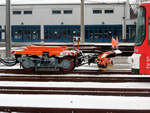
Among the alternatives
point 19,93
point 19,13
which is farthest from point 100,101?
point 19,13

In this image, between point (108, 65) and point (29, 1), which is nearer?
point (108, 65)

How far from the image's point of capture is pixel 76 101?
7.16m

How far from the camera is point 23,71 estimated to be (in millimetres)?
13047

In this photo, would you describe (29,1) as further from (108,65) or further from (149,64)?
(149,64)

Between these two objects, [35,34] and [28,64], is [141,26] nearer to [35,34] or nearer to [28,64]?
[28,64]

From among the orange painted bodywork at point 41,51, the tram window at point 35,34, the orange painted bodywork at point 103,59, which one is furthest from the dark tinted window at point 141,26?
the tram window at point 35,34

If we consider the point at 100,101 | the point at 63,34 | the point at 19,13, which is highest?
the point at 19,13

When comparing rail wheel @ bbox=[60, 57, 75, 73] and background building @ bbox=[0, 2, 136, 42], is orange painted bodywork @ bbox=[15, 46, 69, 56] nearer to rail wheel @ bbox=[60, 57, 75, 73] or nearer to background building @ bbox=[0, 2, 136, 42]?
rail wheel @ bbox=[60, 57, 75, 73]

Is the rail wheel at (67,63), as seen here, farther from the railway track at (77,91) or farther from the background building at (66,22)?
the background building at (66,22)

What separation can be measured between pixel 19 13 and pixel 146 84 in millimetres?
42598

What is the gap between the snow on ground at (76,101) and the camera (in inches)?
261

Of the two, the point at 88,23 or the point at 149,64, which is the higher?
the point at 88,23

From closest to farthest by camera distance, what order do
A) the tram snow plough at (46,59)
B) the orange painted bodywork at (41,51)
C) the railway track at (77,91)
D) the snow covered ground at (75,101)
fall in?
the snow covered ground at (75,101), the railway track at (77,91), the orange painted bodywork at (41,51), the tram snow plough at (46,59)

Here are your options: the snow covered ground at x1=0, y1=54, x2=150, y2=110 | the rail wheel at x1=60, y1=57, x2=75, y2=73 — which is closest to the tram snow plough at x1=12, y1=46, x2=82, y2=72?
the rail wheel at x1=60, y1=57, x2=75, y2=73
